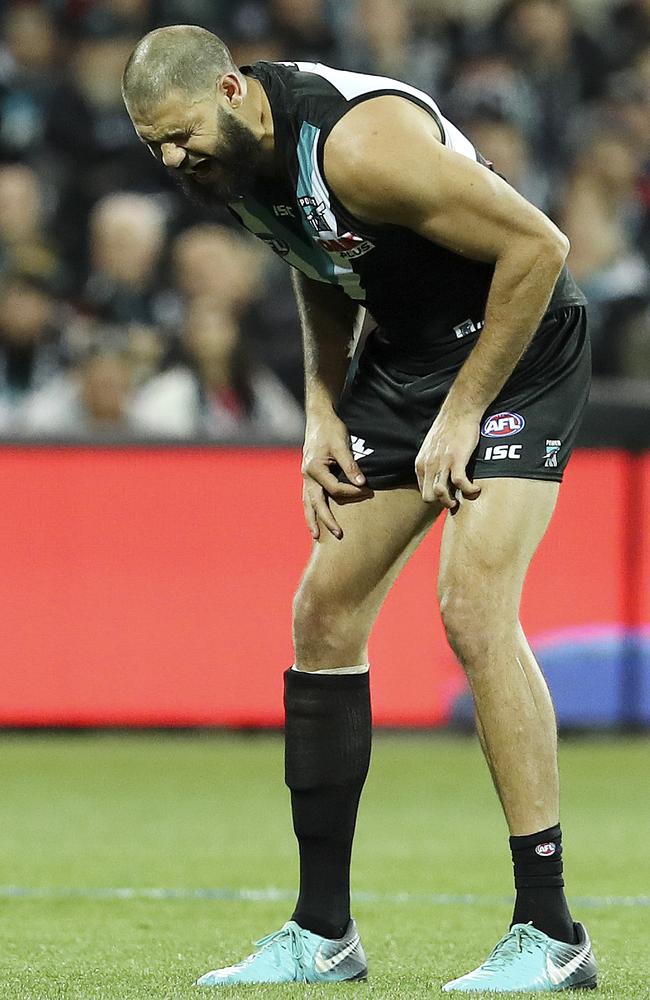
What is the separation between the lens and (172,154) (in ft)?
11.4

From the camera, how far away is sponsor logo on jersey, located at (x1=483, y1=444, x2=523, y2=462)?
3666 mm

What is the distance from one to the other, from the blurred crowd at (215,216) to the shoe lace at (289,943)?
4526mm

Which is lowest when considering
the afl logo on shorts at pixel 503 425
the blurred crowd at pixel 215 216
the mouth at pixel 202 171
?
the afl logo on shorts at pixel 503 425

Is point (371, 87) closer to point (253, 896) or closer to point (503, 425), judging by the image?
point (503, 425)

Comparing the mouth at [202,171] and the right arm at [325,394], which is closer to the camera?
the mouth at [202,171]

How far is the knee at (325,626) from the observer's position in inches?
150

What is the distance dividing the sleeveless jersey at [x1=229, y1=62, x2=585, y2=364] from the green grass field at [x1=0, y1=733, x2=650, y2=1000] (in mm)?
1379

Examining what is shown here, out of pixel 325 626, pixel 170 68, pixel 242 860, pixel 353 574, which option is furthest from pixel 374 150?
pixel 242 860

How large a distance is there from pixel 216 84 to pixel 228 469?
4.71 metres

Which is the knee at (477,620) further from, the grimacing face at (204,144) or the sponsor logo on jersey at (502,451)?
the grimacing face at (204,144)

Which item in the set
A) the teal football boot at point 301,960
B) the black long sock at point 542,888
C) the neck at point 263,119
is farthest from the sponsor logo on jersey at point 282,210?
the teal football boot at point 301,960

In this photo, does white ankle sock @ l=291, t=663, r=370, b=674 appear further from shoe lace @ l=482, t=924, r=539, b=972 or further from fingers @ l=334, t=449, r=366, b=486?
shoe lace @ l=482, t=924, r=539, b=972

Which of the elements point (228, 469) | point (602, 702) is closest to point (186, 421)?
point (228, 469)

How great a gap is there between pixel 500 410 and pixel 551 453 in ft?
0.45
